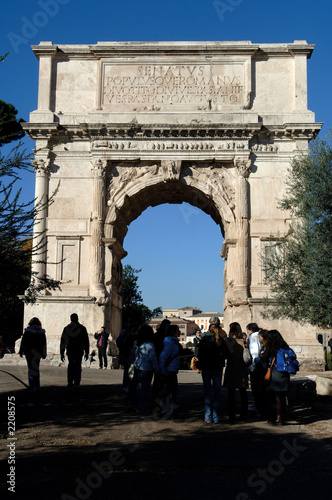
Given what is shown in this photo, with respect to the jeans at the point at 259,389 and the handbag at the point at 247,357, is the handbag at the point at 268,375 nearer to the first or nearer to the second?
the handbag at the point at 247,357

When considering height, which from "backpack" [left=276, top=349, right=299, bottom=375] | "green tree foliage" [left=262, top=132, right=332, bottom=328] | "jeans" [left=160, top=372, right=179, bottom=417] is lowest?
"jeans" [left=160, top=372, right=179, bottom=417]

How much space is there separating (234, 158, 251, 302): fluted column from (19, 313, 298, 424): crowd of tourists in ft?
29.7

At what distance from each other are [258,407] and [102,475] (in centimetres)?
471

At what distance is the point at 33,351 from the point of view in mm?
11641

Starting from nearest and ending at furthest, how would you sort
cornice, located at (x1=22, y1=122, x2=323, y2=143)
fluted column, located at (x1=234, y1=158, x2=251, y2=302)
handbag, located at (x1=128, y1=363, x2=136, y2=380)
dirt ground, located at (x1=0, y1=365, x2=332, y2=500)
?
1. dirt ground, located at (x1=0, y1=365, x2=332, y2=500)
2. handbag, located at (x1=128, y1=363, x2=136, y2=380)
3. fluted column, located at (x1=234, y1=158, x2=251, y2=302)
4. cornice, located at (x1=22, y1=122, x2=323, y2=143)

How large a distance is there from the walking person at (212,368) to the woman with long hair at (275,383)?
720 mm

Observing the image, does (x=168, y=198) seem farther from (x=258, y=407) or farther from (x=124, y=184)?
(x=258, y=407)

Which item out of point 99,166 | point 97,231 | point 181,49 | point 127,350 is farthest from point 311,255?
point 181,49

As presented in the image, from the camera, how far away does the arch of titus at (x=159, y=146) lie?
2053 cm

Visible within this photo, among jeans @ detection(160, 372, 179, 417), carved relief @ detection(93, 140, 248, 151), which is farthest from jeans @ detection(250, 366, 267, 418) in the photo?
carved relief @ detection(93, 140, 248, 151)

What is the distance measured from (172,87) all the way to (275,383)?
47.6 feet

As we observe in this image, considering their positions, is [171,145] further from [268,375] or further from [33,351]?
[268,375]

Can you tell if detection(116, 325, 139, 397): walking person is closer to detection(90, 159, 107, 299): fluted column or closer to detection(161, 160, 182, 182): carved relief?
detection(90, 159, 107, 299): fluted column

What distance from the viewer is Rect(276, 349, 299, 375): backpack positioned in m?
9.18
